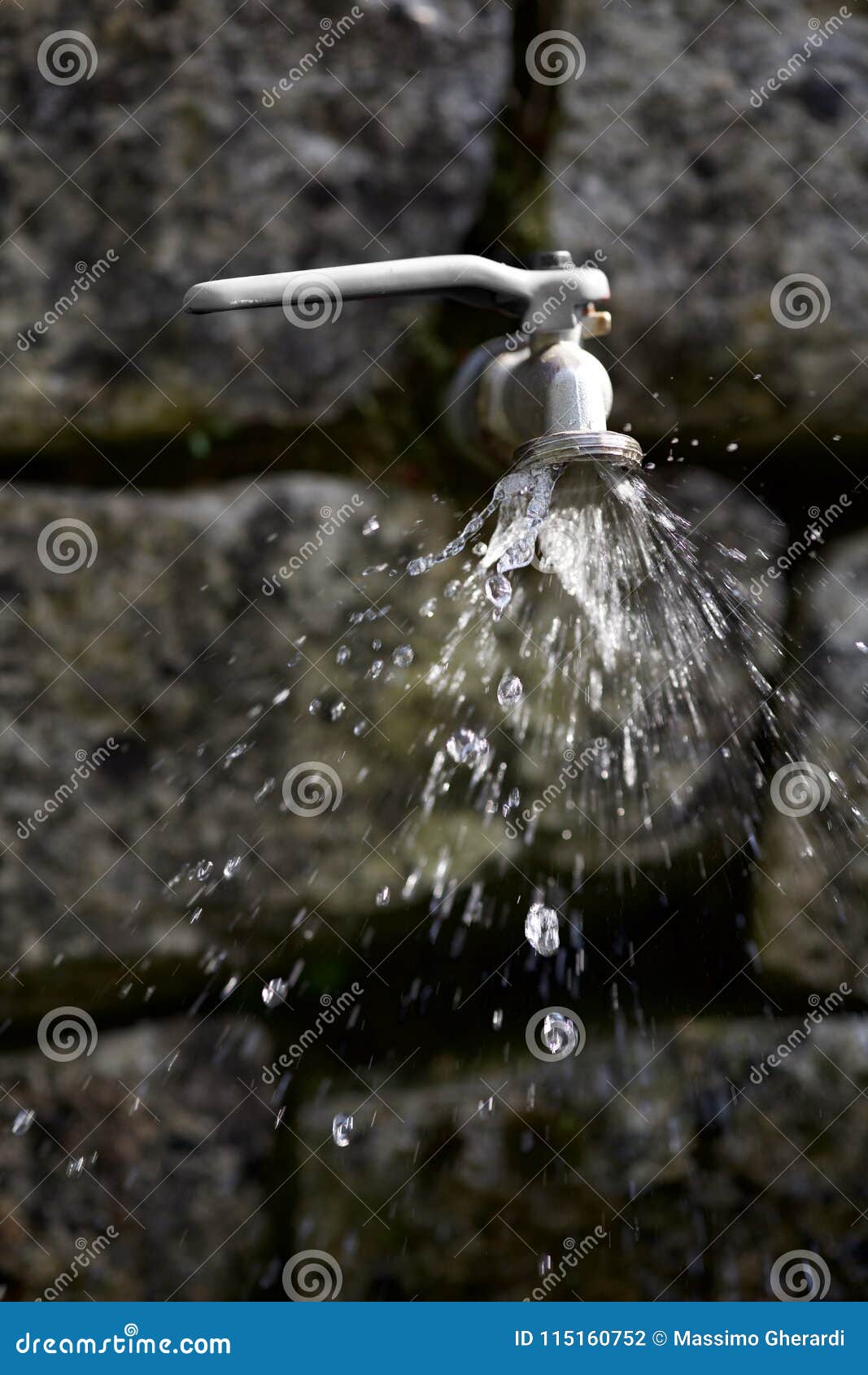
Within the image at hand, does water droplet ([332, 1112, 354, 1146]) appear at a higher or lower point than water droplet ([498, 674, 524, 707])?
lower

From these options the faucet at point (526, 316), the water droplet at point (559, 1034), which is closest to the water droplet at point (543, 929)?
the water droplet at point (559, 1034)

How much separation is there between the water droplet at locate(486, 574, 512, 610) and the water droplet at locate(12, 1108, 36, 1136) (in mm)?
372

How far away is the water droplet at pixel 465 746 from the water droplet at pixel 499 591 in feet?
0.24

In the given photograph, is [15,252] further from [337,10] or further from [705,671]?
[705,671]

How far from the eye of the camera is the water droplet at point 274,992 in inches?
24.6

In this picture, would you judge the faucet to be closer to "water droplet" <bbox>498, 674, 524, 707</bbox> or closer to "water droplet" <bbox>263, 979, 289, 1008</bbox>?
"water droplet" <bbox>498, 674, 524, 707</bbox>

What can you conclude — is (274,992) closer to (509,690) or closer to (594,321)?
(509,690)

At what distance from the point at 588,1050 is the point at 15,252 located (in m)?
0.54

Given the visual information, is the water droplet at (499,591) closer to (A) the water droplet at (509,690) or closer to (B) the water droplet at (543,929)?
(A) the water droplet at (509,690)

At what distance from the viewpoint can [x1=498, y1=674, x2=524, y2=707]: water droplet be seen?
63 centimetres

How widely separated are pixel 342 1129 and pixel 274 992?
80 mm

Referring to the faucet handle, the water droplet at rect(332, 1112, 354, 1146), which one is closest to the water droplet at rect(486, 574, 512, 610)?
the faucet handle

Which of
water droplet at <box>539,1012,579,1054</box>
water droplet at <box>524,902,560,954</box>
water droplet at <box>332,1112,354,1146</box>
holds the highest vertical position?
water droplet at <box>524,902,560,954</box>
